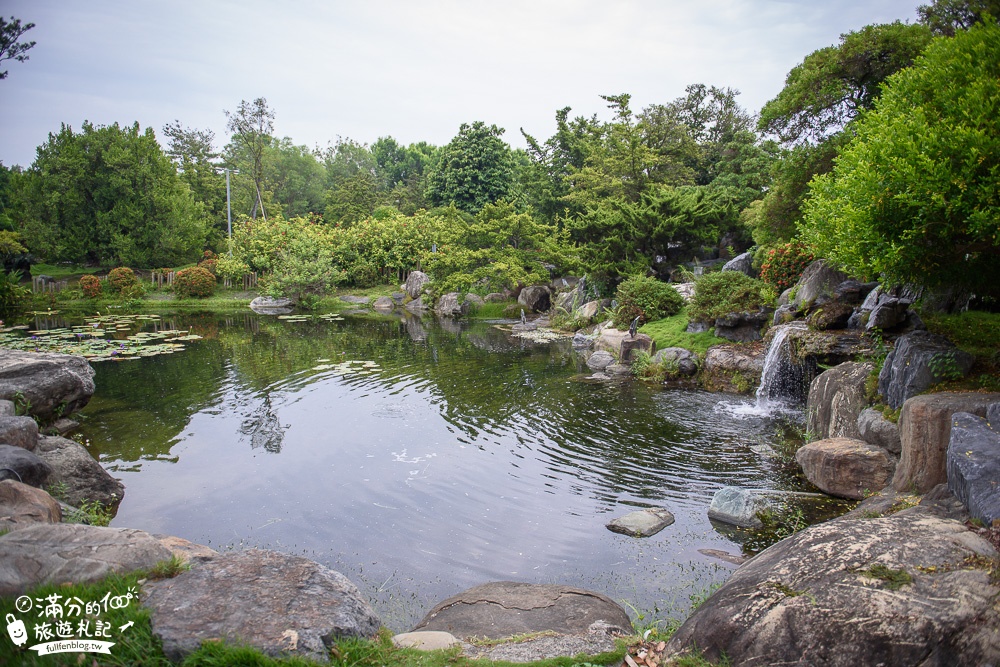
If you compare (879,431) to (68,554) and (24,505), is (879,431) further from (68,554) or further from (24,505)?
(24,505)

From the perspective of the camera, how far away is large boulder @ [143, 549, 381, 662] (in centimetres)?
351

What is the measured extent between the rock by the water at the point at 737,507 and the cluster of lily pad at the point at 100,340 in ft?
56.2

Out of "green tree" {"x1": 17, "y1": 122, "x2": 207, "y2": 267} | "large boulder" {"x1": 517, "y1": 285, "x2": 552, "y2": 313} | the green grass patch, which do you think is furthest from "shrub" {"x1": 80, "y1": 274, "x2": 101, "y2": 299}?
the green grass patch

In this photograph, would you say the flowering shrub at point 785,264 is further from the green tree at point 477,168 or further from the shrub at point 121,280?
the shrub at point 121,280

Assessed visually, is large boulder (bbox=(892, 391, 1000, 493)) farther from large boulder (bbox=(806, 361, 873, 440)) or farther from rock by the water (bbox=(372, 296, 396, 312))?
rock by the water (bbox=(372, 296, 396, 312))

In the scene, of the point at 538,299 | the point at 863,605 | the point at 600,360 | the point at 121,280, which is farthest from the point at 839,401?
the point at 121,280

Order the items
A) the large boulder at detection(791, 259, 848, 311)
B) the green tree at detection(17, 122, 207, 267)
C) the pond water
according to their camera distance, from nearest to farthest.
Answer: the pond water < the large boulder at detection(791, 259, 848, 311) < the green tree at detection(17, 122, 207, 267)

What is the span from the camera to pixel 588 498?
7.85m

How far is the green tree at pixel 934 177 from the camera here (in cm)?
568

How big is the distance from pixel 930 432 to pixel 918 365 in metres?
1.66

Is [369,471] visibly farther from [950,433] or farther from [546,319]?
[546,319]

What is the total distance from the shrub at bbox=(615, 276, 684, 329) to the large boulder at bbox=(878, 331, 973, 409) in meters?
10.0

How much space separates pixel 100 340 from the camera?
19938mm

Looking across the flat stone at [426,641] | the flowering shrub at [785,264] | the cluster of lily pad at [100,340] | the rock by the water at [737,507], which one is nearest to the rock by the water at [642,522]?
the rock by the water at [737,507]
